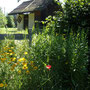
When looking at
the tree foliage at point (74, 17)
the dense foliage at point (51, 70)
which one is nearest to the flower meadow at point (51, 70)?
the dense foliage at point (51, 70)

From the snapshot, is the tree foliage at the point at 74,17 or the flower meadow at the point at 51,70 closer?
the flower meadow at the point at 51,70

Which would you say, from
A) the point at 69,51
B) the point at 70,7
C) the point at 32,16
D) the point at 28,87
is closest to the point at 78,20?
the point at 70,7

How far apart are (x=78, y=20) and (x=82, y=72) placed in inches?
70.5

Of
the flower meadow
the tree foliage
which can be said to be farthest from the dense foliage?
the tree foliage

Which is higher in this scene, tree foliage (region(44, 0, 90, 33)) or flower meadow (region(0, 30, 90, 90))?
tree foliage (region(44, 0, 90, 33))

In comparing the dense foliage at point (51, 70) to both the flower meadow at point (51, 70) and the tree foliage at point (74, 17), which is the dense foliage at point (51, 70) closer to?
the flower meadow at point (51, 70)

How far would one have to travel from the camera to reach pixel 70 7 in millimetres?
3529

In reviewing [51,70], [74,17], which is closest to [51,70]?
[51,70]

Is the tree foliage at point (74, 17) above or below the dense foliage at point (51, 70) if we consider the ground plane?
above

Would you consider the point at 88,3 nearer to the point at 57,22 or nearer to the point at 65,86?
the point at 57,22

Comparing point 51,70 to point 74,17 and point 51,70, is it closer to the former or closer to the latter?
point 51,70

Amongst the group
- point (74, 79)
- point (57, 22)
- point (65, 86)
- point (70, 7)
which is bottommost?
point (65, 86)

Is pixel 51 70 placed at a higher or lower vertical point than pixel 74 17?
lower

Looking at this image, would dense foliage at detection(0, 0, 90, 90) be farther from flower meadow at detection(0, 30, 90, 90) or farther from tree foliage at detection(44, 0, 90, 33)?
tree foliage at detection(44, 0, 90, 33)
